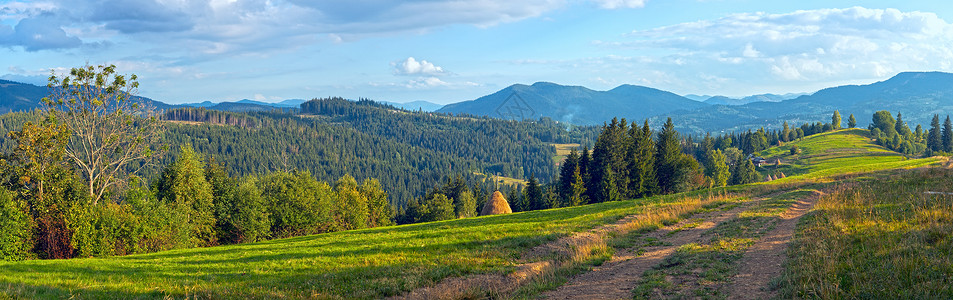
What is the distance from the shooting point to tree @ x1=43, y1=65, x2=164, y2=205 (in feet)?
136

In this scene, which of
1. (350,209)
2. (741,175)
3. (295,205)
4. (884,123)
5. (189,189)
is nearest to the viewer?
(189,189)

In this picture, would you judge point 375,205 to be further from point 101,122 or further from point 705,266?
point 705,266

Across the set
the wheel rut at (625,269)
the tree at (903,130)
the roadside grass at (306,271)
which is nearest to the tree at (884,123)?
the tree at (903,130)

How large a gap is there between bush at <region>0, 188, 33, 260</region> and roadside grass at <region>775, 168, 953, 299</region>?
152 ft

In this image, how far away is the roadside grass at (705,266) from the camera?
1107cm

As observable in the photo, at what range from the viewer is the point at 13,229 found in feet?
110

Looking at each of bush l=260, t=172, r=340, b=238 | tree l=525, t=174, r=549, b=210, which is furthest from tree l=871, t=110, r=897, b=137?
bush l=260, t=172, r=340, b=238

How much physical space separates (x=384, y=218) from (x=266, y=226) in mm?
35977

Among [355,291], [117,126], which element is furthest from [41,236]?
[355,291]

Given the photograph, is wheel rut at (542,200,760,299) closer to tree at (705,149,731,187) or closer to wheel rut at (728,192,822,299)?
wheel rut at (728,192,822,299)

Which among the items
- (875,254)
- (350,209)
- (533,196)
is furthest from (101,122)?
(533,196)

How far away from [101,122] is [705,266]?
52.1 m

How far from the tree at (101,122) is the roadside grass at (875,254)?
5116 cm

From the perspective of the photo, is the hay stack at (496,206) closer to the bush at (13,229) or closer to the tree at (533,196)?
the tree at (533,196)
